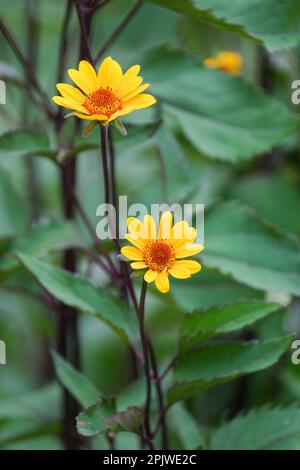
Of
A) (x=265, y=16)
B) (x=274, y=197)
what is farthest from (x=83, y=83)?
(x=274, y=197)

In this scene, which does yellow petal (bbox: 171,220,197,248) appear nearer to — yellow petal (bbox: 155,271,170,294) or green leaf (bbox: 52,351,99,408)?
yellow petal (bbox: 155,271,170,294)

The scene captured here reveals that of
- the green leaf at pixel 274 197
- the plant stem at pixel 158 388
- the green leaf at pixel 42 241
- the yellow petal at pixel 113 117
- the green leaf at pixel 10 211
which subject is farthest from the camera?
the green leaf at pixel 274 197

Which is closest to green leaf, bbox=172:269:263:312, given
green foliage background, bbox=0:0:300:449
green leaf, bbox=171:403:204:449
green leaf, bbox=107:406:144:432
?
green foliage background, bbox=0:0:300:449

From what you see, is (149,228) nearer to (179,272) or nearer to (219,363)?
(179,272)

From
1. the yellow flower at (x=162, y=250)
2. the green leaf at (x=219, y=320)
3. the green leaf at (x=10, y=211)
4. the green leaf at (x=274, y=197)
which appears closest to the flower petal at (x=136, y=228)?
the yellow flower at (x=162, y=250)

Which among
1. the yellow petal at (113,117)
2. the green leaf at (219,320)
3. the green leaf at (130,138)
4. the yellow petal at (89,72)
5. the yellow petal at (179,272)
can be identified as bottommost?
the green leaf at (219,320)

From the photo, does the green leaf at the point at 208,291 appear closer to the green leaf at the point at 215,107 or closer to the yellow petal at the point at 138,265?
the green leaf at the point at 215,107

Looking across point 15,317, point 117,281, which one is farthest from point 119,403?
point 15,317
